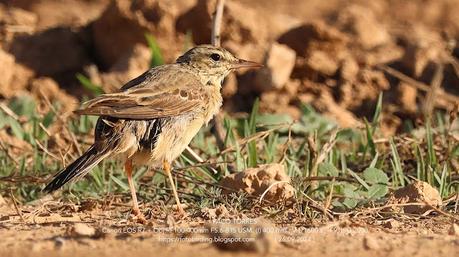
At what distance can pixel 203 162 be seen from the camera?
7.26 meters

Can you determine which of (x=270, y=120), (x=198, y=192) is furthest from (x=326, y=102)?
(x=198, y=192)

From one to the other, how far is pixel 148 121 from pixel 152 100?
0.15 meters

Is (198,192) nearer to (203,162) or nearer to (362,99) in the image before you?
(203,162)

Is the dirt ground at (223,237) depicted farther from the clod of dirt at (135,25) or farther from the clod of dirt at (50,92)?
the clod of dirt at (135,25)

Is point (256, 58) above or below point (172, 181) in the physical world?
above

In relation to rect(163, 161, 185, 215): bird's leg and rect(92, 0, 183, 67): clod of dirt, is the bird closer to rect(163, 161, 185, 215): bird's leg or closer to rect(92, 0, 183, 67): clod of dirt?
rect(163, 161, 185, 215): bird's leg

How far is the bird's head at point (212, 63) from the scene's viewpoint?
7762mm

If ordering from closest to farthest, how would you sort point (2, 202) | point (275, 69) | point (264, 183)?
point (264, 183) → point (2, 202) → point (275, 69)

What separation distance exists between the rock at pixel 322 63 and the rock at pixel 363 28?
677 mm

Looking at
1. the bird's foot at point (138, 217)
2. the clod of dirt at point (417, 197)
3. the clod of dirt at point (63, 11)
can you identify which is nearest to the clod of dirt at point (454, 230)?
the clod of dirt at point (417, 197)

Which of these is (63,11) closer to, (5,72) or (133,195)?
(5,72)

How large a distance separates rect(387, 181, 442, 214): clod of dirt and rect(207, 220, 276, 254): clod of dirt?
4.74 ft

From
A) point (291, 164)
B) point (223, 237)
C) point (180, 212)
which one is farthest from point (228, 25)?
point (223, 237)

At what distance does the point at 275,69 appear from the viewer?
376 inches
